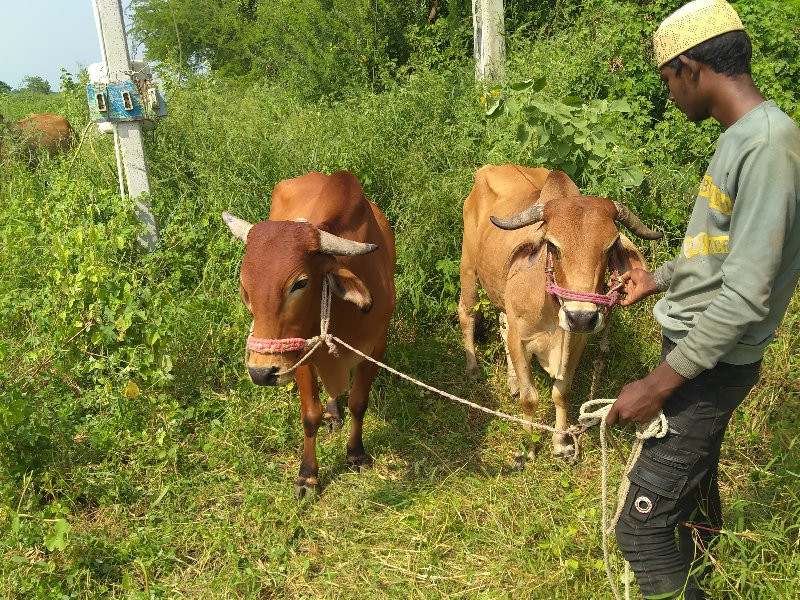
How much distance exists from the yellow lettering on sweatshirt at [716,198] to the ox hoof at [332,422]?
318 cm

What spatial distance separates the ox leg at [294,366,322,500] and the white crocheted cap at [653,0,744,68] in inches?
101

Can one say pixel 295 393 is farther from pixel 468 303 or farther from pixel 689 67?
pixel 689 67

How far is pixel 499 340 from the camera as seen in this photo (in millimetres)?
5410

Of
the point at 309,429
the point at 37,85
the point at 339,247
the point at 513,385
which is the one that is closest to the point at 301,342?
the point at 339,247

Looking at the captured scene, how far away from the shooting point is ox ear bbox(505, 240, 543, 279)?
12.3ft

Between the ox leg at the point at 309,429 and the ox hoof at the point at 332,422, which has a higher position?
the ox leg at the point at 309,429

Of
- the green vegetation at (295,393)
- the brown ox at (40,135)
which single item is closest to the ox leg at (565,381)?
the green vegetation at (295,393)

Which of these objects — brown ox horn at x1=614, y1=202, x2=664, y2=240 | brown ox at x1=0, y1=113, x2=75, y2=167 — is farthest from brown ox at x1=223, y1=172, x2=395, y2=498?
brown ox at x1=0, y1=113, x2=75, y2=167

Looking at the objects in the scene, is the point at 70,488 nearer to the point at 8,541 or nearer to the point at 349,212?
the point at 8,541

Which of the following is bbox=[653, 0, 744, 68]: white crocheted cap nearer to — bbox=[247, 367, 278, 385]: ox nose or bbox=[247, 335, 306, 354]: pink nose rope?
bbox=[247, 335, 306, 354]: pink nose rope

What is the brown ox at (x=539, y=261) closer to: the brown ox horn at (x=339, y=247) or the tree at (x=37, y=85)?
the brown ox horn at (x=339, y=247)

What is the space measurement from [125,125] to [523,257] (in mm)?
3338

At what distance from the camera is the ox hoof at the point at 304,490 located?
3.87 metres

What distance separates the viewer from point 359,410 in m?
4.21
